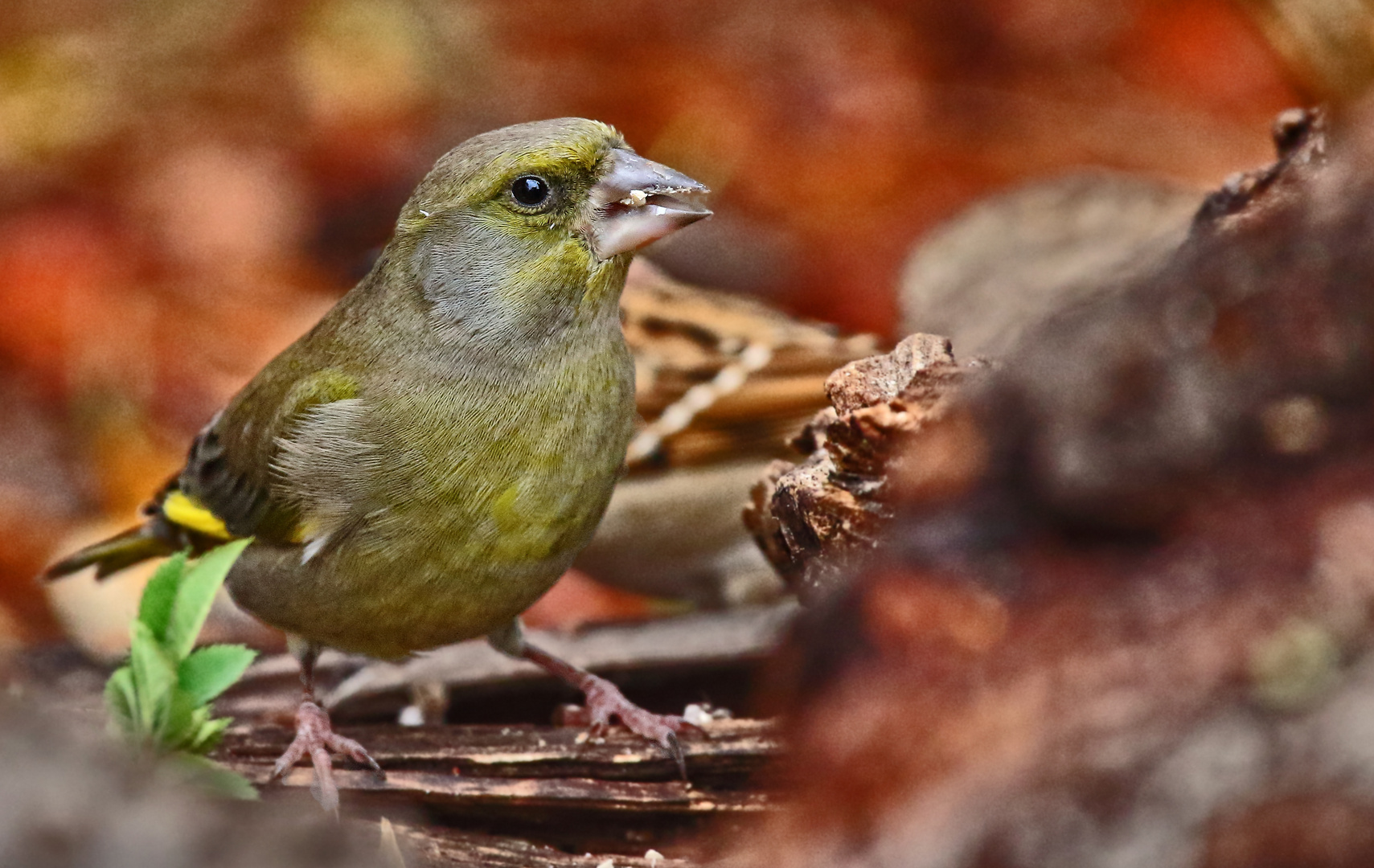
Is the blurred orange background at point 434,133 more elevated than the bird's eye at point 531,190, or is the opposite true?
the blurred orange background at point 434,133

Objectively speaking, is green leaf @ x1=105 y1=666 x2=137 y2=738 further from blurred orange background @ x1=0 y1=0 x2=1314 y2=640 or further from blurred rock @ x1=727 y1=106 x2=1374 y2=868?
blurred orange background @ x1=0 y1=0 x2=1314 y2=640

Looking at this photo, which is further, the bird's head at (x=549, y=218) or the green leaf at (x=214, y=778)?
the bird's head at (x=549, y=218)

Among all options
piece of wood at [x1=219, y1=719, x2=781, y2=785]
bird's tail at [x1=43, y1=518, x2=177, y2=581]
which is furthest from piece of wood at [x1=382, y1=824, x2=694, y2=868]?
bird's tail at [x1=43, y1=518, x2=177, y2=581]

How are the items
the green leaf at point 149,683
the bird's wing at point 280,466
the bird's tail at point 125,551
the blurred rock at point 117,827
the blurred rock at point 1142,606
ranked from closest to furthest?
the blurred rock at point 1142,606, the blurred rock at point 117,827, the green leaf at point 149,683, the bird's wing at point 280,466, the bird's tail at point 125,551

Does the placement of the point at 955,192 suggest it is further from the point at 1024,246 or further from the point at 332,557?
the point at 332,557

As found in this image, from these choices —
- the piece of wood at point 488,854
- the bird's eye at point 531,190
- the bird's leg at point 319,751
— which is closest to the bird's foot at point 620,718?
the piece of wood at point 488,854

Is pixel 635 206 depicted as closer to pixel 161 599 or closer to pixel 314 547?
pixel 314 547

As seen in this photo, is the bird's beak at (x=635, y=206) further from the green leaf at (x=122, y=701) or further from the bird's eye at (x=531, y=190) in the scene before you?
the green leaf at (x=122, y=701)

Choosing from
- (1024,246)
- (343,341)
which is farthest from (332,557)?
(1024,246)

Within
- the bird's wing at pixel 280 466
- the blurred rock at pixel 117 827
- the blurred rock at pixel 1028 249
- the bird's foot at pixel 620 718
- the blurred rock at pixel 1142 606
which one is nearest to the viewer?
the blurred rock at pixel 1142 606
